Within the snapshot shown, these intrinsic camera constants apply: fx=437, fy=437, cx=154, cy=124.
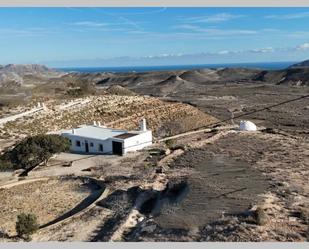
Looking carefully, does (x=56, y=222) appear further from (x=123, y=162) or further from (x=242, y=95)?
(x=242, y=95)

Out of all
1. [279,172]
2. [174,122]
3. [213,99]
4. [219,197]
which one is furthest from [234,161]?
[213,99]

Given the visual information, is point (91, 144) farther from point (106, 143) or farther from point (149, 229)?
point (149, 229)

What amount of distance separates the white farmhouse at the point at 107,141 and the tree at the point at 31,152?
3.42 metres

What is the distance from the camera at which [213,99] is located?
67.6 meters

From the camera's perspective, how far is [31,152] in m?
25.1

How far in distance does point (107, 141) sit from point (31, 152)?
16.9ft

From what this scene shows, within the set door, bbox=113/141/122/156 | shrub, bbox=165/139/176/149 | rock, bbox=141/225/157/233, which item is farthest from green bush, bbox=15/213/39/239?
shrub, bbox=165/139/176/149

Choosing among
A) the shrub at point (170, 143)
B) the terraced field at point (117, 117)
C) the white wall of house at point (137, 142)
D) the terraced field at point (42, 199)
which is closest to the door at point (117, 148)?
the white wall of house at point (137, 142)

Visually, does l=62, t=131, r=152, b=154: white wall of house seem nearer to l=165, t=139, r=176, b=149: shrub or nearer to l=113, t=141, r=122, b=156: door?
l=113, t=141, r=122, b=156: door

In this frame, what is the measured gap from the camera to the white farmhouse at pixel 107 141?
2791 centimetres

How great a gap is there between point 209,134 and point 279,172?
1224 centimetres

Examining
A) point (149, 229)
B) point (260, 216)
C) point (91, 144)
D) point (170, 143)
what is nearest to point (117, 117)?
point (91, 144)

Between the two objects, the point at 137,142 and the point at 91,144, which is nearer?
the point at 137,142

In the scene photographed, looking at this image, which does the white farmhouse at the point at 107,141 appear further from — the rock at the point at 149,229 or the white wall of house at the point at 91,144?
the rock at the point at 149,229
